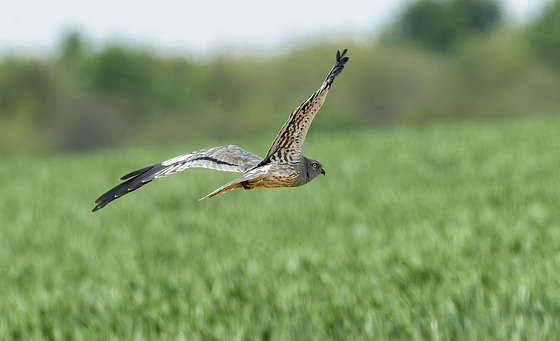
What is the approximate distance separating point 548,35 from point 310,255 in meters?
55.4

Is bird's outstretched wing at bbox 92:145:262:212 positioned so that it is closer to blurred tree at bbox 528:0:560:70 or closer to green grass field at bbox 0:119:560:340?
green grass field at bbox 0:119:560:340

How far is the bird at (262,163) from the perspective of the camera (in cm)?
51

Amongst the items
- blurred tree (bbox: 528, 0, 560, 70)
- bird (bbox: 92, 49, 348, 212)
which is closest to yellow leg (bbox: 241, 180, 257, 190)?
bird (bbox: 92, 49, 348, 212)

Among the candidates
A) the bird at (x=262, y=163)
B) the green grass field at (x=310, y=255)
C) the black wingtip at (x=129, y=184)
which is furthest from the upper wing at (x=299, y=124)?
the green grass field at (x=310, y=255)

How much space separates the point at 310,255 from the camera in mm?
8164

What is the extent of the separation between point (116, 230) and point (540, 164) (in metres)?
9.79

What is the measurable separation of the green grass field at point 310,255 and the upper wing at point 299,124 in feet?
1.70

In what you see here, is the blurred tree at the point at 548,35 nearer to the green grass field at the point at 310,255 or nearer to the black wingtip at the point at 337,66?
the green grass field at the point at 310,255

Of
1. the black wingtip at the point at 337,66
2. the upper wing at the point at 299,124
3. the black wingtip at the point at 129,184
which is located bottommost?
the black wingtip at the point at 129,184

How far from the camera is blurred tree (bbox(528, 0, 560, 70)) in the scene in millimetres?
51594

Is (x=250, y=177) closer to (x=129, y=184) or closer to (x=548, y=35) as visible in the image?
(x=129, y=184)

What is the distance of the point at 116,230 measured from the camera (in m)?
11.2

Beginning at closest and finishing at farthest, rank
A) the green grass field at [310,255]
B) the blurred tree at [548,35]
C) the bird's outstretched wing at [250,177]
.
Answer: the bird's outstretched wing at [250,177] < the green grass field at [310,255] < the blurred tree at [548,35]

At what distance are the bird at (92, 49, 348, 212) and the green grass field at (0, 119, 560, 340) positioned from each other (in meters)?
0.52
